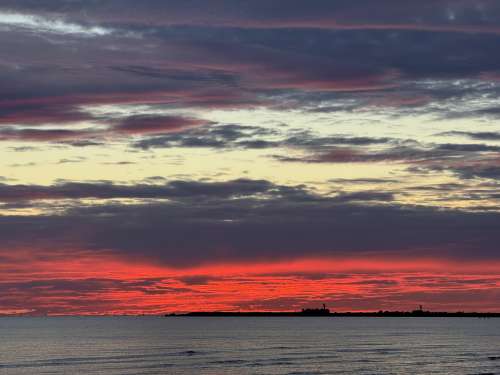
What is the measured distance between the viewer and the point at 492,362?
141625mm

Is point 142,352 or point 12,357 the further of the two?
point 142,352

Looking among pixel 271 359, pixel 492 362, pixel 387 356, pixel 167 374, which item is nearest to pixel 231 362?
pixel 271 359

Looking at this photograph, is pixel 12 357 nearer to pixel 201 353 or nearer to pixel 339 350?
pixel 201 353

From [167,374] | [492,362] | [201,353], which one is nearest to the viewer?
[167,374]

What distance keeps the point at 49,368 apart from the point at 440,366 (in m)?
60.8

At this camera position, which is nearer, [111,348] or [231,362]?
[231,362]

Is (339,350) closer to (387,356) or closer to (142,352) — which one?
(387,356)

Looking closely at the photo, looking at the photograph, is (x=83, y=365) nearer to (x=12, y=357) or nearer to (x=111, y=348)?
(x=12, y=357)

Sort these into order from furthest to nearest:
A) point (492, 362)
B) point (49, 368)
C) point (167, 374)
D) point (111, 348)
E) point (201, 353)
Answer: point (111, 348) → point (201, 353) → point (492, 362) → point (49, 368) → point (167, 374)

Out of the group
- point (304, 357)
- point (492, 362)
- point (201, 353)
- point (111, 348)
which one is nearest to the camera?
point (492, 362)

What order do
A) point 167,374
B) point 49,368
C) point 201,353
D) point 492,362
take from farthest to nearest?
point 201,353
point 492,362
point 49,368
point 167,374

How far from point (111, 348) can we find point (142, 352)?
69.9 ft

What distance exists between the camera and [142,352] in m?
171

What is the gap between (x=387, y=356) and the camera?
511 ft
